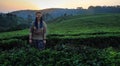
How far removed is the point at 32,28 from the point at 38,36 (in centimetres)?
53

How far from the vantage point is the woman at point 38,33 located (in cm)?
1438

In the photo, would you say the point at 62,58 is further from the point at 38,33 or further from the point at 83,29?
the point at 83,29

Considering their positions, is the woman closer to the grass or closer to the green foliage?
the green foliage

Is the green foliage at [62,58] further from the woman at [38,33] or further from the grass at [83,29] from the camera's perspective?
the grass at [83,29]

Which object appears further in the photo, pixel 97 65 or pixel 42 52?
pixel 42 52

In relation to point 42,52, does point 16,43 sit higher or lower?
lower

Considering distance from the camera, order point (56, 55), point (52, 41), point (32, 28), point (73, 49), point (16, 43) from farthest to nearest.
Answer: point (52, 41)
point (16, 43)
point (32, 28)
point (73, 49)
point (56, 55)

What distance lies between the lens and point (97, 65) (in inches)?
357

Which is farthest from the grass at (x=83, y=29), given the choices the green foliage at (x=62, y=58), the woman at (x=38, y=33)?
the green foliage at (x=62, y=58)

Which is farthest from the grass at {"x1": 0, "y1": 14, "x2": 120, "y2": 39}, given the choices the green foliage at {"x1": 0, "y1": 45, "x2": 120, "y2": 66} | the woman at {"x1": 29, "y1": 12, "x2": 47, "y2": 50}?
the green foliage at {"x1": 0, "y1": 45, "x2": 120, "y2": 66}

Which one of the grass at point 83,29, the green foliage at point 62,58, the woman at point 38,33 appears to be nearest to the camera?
the green foliage at point 62,58

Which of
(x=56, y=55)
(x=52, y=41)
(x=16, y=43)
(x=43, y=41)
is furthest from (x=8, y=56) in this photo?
(x=52, y=41)

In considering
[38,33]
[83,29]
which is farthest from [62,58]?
[83,29]

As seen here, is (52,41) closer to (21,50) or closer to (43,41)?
(43,41)
